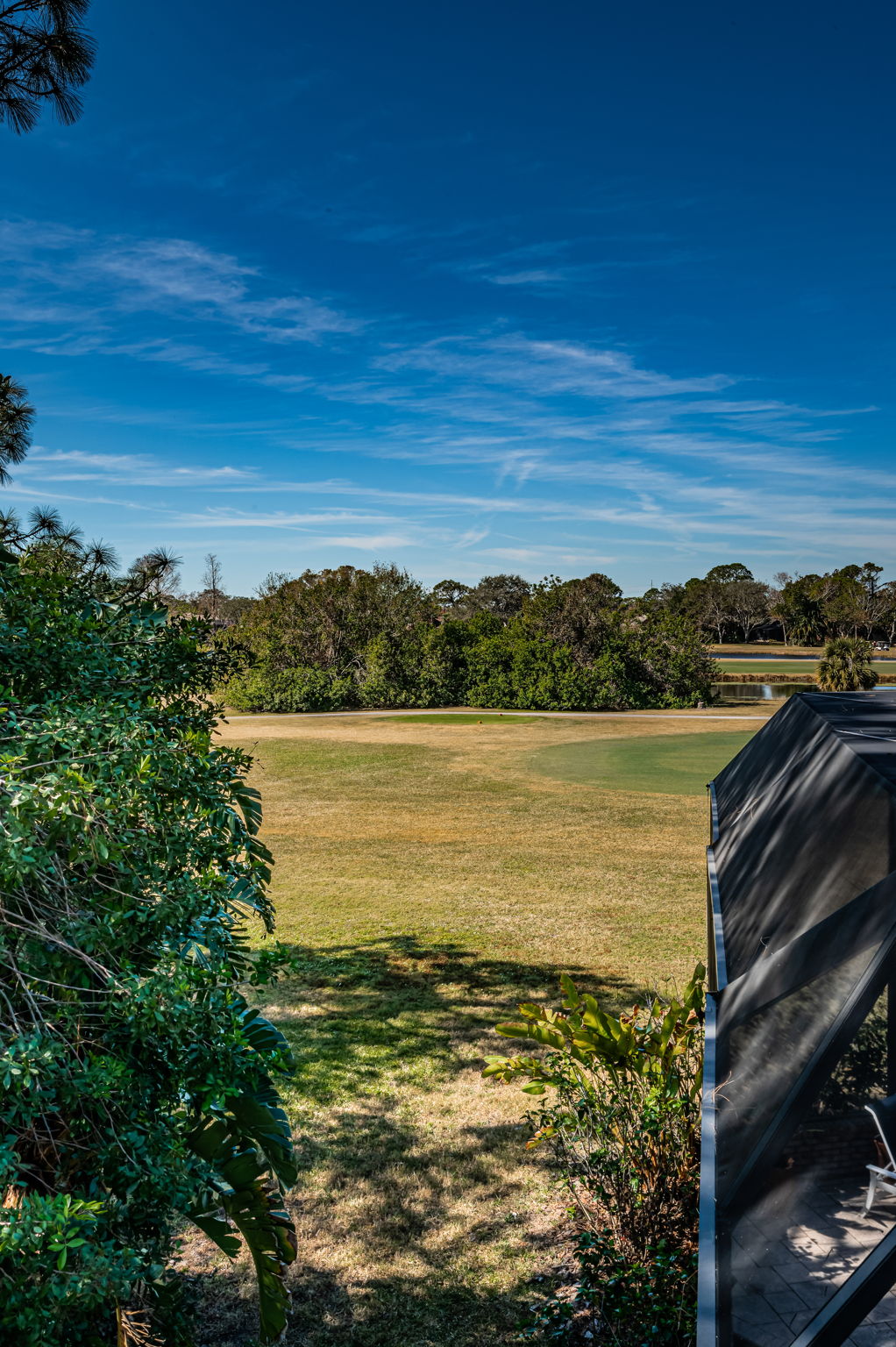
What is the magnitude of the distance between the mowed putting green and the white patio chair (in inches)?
633

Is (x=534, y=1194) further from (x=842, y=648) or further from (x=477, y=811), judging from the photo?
(x=842, y=648)

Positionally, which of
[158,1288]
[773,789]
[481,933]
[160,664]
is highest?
[160,664]

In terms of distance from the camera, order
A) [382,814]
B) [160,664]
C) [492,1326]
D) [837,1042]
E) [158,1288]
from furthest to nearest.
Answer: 1. [382,814]
2. [492,1326]
3. [160,664]
4. [158,1288]
5. [837,1042]

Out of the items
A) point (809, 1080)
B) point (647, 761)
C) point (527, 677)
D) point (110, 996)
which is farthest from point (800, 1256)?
point (527, 677)

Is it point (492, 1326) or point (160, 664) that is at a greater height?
point (160, 664)

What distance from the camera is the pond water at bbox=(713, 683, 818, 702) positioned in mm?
39344

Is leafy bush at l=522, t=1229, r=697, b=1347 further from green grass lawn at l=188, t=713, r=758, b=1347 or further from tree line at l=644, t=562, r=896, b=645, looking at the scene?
tree line at l=644, t=562, r=896, b=645

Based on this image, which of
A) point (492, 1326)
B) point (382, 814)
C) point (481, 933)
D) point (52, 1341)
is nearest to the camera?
point (52, 1341)

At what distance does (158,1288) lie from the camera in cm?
268

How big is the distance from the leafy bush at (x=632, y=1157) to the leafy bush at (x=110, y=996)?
1.39 meters

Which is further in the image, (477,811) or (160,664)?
(477,811)

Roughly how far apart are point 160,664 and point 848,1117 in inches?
108

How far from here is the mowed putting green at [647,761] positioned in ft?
61.5

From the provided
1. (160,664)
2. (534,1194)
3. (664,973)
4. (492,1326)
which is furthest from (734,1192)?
(664,973)
